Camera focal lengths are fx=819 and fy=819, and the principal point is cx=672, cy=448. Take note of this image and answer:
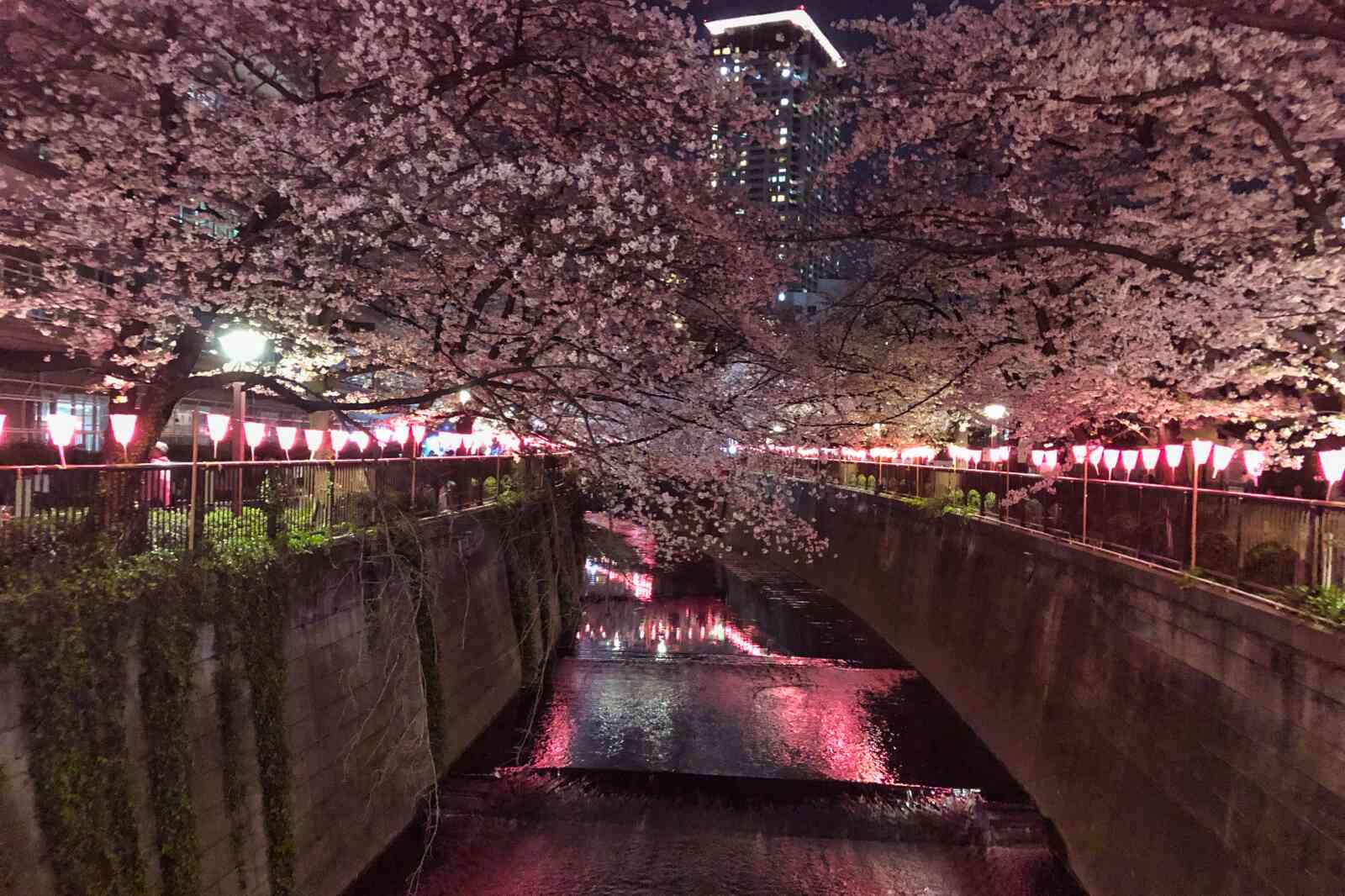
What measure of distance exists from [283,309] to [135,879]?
7828 millimetres

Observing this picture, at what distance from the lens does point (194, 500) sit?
8.50 meters

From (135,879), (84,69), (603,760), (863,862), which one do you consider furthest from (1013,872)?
(84,69)

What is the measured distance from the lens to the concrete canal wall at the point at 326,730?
283 inches

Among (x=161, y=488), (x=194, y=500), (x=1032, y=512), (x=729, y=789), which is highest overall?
(x=161, y=488)

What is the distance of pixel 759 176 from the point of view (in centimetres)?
2609

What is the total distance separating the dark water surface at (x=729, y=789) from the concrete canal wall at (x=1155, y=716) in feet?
3.91

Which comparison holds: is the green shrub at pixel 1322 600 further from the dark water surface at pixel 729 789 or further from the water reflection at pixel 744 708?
the water reflection at pixel 744 708

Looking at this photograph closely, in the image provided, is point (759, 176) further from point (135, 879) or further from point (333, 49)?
point (135, 879)

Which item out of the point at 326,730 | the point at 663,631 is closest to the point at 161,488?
the point at 326,730

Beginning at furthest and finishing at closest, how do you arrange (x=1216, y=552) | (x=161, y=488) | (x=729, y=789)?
(x=729, y=789)
(x=1216, y=552)
(x=161, y=488)

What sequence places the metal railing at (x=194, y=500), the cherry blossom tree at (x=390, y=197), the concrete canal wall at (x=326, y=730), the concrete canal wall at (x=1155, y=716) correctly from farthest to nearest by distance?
the cherry blossom tree at (x=390, y=197) → the concrete canal wall at (x=1155, y=716) → the concrete canal wall at (x=326, y=730) → the metal railing at (x=194, y=500)

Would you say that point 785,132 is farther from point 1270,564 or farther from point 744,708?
point 1270,564

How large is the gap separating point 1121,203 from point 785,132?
11.5 m

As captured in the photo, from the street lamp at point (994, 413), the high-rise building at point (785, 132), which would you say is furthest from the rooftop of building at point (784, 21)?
A: the street lamp at point (994, 413)
